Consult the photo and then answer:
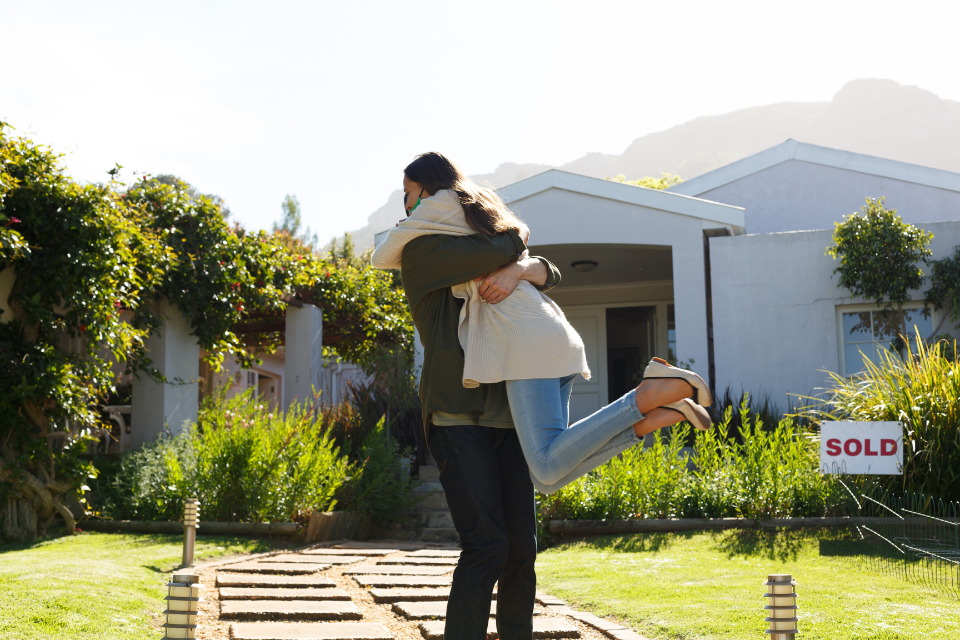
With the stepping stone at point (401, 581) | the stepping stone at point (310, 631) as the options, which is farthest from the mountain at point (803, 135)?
the stepping stone at point (310, 631)

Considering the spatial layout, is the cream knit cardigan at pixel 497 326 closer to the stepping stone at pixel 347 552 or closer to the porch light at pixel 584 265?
the stepping stone at pixel 347 552

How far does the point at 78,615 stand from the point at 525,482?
2132 mm

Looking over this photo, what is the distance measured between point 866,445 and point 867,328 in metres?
5.02

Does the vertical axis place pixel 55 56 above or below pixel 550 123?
above

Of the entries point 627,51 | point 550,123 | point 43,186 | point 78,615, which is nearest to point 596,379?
point 627,51

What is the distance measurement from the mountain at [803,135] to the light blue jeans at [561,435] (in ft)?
394

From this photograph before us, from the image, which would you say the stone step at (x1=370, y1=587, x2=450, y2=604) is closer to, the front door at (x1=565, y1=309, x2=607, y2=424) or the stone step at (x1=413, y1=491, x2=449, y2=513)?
the stone step at (x1=413, y1=491, x2=449, y2=513)

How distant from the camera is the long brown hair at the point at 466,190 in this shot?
2.41 metres

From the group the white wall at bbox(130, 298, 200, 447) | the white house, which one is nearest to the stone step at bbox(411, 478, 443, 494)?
the white wall at bbox(130, 298, 200, 447)

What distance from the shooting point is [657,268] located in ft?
41.1

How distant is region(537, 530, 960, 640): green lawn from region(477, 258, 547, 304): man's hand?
1.78m

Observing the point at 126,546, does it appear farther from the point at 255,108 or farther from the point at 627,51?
the point at 627,51

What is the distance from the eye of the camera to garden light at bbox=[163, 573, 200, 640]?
1884 mm

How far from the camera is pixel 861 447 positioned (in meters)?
5.52
